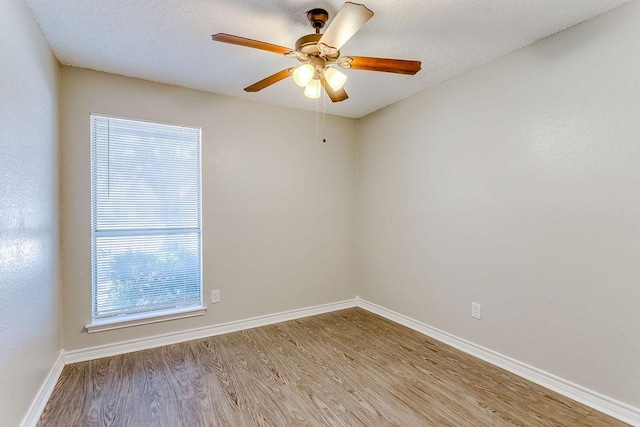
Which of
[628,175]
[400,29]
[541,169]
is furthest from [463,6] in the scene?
[628,175]

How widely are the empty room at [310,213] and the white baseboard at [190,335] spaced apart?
0.8 inches

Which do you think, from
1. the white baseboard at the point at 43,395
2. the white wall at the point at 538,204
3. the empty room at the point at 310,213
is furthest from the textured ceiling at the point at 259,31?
the white baseboard at the point at 43,395

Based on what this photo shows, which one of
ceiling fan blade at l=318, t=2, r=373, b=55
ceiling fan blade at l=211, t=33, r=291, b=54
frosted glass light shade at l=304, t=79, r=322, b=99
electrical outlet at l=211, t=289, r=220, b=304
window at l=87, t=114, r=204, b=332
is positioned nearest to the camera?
ceiling fan blade at l=318, t=2, r=373, b=55

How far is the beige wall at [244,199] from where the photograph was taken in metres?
2.57

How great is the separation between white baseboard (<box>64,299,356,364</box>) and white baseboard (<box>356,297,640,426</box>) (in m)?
1.06

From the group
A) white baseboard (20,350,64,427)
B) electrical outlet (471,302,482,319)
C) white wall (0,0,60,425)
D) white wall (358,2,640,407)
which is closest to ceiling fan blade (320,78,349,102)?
white wall (358,2,640,407)

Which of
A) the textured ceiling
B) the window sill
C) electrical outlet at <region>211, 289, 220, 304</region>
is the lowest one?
the window sill

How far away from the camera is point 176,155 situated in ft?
9.80

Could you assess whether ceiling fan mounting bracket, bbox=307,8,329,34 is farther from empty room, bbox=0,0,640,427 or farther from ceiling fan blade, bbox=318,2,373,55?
ceiling fan blade, bbox=318,2,373,55

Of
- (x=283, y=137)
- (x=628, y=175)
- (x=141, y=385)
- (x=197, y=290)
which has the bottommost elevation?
(x=141, y=385)

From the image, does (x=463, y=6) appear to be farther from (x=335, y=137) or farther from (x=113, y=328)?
(x=113, y=328)

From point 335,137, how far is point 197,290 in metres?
2.32

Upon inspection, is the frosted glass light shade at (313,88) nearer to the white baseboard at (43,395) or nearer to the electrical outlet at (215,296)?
the electrical outlet at (215,296)

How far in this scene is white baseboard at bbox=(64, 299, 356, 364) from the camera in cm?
260
